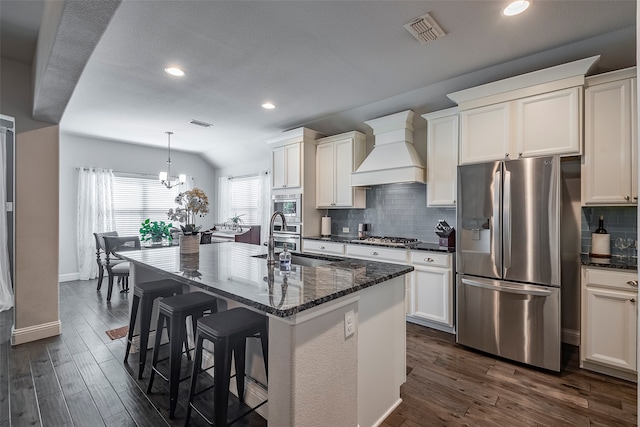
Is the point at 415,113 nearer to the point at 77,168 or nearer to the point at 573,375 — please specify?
the point at 573,375

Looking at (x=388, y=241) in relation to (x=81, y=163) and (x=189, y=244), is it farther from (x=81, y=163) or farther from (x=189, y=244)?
(x=81, y=163)

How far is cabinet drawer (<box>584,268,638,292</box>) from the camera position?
2.19 m

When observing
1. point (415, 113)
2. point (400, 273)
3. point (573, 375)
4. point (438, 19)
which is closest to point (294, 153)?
point (415, 113)

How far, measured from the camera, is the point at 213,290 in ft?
4.84

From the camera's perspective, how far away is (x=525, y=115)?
263 cm

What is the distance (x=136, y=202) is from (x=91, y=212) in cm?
86

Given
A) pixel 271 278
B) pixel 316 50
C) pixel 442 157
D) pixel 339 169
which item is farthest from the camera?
pixel 339 169

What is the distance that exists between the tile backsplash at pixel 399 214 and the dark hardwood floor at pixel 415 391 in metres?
1.47

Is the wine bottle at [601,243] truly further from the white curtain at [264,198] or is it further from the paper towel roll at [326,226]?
the white curtain at [264,198]

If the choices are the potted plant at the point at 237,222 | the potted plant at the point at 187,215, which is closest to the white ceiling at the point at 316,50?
the potted plant at the point at 187,215

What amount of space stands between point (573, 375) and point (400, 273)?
6.07 ft

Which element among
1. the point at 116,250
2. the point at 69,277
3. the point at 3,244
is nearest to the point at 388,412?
the point at 116,250

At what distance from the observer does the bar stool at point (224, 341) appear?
1.51 metres

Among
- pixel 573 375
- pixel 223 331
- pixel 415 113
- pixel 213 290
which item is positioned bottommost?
pixel 573 375
